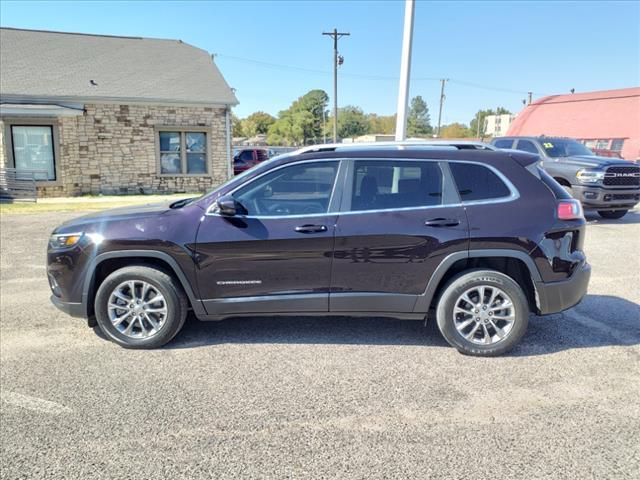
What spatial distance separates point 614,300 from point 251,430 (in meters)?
4.66

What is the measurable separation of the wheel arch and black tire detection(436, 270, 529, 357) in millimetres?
2119

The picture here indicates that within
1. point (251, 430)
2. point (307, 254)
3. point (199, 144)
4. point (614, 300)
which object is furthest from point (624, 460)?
point (199, 144)

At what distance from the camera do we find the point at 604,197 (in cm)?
1121

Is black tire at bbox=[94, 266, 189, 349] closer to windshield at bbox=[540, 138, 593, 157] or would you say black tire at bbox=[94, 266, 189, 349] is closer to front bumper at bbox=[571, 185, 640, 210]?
front bumper at bbox=[571, 185, 640, 210]

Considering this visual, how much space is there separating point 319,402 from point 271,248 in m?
1.35

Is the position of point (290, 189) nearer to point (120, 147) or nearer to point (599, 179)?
point (599, 179)

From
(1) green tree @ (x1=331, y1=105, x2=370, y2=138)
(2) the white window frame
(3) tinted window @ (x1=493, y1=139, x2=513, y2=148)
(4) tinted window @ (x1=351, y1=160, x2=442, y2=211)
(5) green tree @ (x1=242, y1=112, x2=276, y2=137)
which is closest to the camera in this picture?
(4) tinted window @ (x1=351, y1=160, x2=442, y2=211)

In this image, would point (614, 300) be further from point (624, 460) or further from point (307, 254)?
point (307, 254)

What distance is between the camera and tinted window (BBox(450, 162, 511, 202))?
163 inches

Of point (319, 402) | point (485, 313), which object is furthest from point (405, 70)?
point (319, 402)

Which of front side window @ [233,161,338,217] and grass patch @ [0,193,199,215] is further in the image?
grass patch @ [0,193,199,215]

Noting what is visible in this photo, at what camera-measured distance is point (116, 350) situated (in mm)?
4320

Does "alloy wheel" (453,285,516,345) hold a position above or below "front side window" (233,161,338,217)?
below

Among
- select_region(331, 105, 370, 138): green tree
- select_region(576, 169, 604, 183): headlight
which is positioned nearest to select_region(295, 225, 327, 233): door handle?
select_region(576, 169, 604, 183): headlight
